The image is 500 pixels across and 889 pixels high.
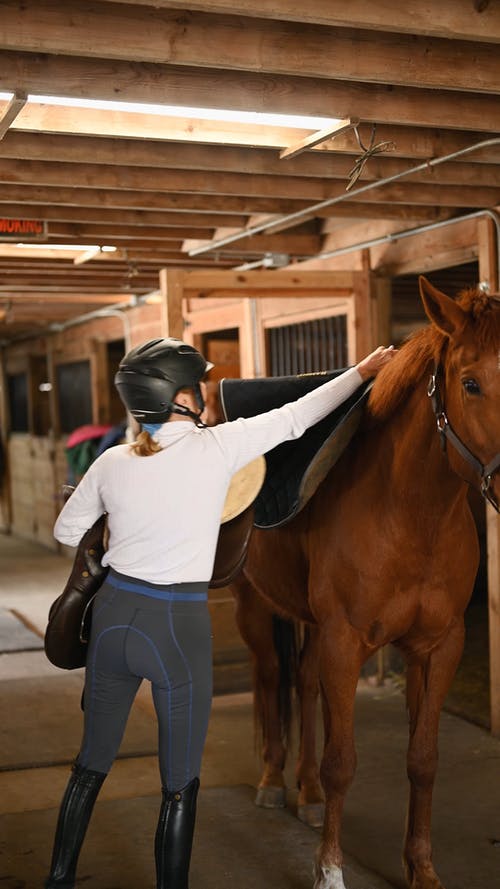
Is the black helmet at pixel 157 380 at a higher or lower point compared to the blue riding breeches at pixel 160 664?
higher

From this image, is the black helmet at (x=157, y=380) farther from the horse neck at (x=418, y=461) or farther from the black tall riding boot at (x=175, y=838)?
the black tall riding boot at (x=175, y=838)

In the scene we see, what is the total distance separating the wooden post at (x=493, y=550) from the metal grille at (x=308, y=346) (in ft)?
3.44

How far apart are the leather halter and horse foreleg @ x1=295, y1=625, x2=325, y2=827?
1.27m

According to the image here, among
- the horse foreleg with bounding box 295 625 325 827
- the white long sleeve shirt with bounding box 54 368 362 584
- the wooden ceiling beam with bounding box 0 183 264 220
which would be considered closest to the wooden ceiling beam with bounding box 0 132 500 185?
the wooden ceiling beam with bounding box 0 183 264 220

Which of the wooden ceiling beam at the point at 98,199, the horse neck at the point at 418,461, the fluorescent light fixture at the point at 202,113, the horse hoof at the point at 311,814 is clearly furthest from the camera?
the wooden ceiling beam at the point at 98,199

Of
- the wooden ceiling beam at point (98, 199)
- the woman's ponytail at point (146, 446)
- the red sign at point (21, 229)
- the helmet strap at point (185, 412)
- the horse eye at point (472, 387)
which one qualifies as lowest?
the woman's ponytail at point (146, 446)

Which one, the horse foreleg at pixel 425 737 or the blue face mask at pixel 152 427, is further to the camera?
the horse foreleg at pixel 425 737

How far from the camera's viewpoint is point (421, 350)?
2457 mm

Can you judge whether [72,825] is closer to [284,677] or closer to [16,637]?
[284,677]

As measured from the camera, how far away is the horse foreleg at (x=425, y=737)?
8.56 ft

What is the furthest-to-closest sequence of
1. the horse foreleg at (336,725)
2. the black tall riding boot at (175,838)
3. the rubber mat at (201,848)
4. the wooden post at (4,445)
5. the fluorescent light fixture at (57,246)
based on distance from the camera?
the wooden post at (4,445), the fluorescent light fixture at (57,246), the rubber mat at (201,848), the horse foreleg at (336,725), the black tall riding boot at (175,838)

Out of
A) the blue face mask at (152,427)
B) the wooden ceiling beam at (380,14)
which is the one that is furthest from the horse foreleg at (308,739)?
the wooden ceiling beam at (380,14)

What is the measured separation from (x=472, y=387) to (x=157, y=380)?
70 centimetres

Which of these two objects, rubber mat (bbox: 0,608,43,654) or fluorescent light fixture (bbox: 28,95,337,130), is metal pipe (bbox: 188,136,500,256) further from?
rubber mat (bbox: 0,608,43,654)
